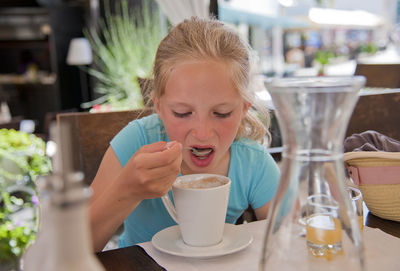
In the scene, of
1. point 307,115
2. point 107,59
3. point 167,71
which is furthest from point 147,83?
point 107,59

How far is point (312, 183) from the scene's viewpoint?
1.51ft

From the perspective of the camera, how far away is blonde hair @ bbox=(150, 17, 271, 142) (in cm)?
105

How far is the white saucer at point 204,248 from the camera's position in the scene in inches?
26.1

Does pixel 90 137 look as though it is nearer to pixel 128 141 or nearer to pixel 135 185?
pixel 128 141

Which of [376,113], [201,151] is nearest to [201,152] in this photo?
[201,151]

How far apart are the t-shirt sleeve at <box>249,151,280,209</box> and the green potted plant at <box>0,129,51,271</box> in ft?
1.79

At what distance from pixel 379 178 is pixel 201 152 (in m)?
0.37

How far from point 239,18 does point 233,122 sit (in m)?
5.98

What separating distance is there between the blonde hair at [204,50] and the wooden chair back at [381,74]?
0.96 m

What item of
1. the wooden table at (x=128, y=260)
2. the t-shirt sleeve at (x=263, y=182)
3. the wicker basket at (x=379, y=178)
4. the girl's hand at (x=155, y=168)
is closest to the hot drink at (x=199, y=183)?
the girl's hand at (x=155, y=168)

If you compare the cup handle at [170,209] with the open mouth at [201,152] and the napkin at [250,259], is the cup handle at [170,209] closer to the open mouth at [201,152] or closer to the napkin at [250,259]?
the napkin at [250,259]

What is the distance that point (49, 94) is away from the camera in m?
8.08

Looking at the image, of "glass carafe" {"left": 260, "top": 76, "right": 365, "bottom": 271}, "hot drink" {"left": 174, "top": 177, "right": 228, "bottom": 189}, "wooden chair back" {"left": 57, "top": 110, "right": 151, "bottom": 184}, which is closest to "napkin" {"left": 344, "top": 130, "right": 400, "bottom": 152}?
"hot drink" {"left": 174, "top": 177, "right": 228, "bottom": 189}

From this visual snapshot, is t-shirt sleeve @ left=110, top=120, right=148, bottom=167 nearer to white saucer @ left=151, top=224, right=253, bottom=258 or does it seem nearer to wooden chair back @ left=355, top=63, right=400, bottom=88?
white saucer @ left=151, top=224, right=253, bottom=258
